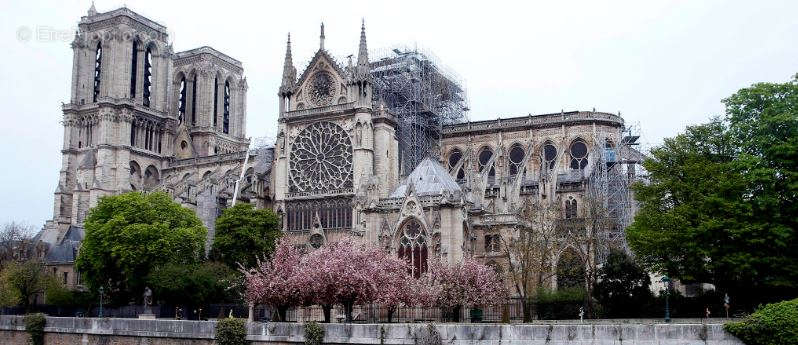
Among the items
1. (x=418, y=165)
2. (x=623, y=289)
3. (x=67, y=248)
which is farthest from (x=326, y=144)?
(x=623, y=289)

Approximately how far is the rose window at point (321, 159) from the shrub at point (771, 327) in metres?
41.6

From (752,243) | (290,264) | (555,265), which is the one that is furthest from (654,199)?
(290,264)

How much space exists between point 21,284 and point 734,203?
144 feet

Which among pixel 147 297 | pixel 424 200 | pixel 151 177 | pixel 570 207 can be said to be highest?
pixel 151 177

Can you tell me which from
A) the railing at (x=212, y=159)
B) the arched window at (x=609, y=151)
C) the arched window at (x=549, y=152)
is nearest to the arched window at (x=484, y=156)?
the arched window at (x=549, y=152)

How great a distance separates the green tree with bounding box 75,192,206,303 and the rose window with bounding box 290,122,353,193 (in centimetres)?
939

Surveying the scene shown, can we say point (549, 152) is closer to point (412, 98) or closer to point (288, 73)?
point (412, 98)

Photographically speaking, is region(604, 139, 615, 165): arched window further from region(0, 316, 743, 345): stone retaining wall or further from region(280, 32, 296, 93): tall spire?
region(0, 316, 743, 345): stone retaining wall

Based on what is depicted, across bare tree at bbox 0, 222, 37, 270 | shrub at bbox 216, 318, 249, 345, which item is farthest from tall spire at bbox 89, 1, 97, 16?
shrub at bbox 216, 318, 249, 345

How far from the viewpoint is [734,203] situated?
111 ft

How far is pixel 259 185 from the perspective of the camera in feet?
219

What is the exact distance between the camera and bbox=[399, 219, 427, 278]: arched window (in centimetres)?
4747

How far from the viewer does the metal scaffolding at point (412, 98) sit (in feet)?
213

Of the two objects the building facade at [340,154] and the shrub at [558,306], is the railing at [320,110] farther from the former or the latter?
the shrub at [558,306]
